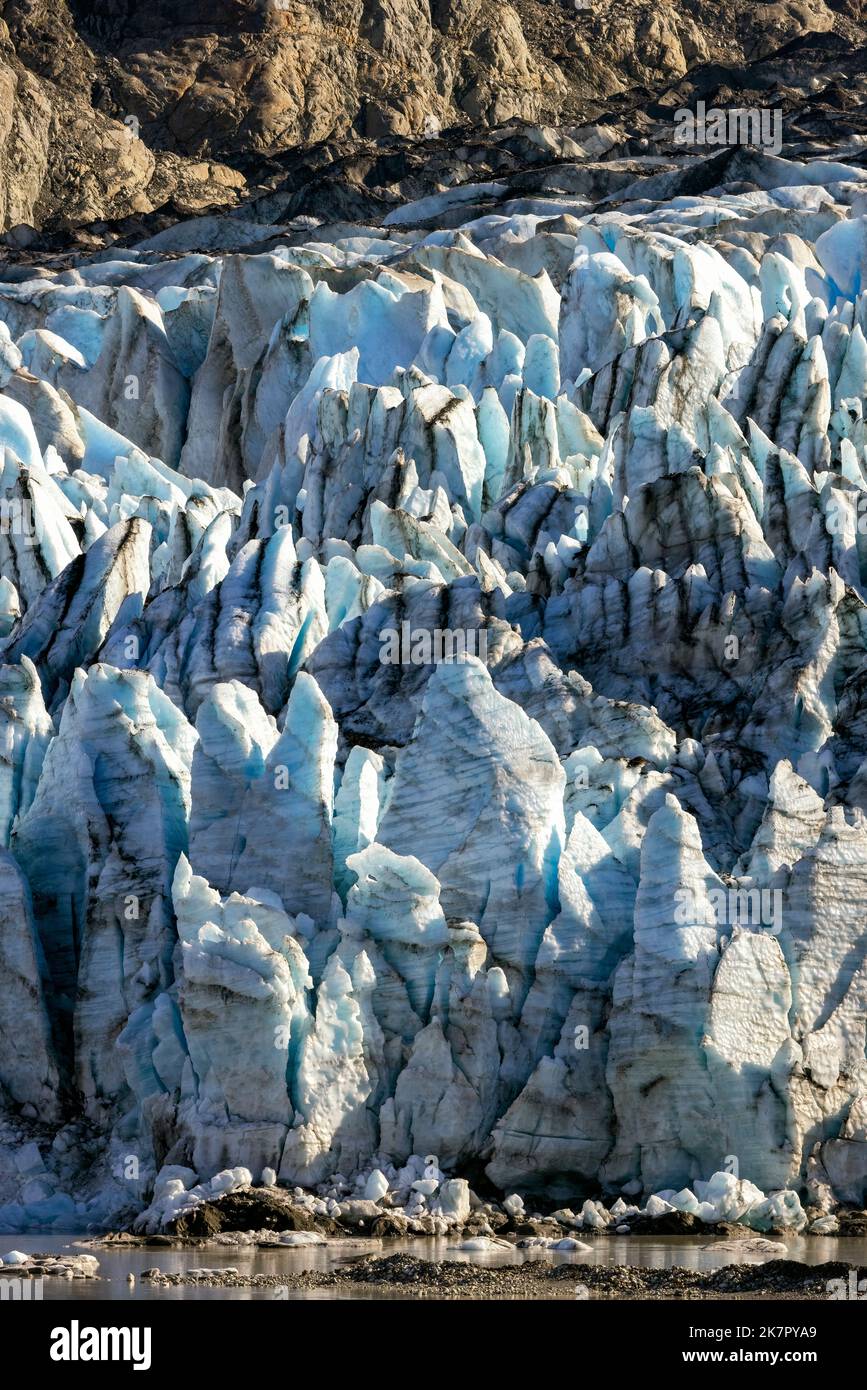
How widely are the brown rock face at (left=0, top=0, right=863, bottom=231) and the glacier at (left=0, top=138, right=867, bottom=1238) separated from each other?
50.8 metres

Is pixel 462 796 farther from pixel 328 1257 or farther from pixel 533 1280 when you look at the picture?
pixel 533 1280

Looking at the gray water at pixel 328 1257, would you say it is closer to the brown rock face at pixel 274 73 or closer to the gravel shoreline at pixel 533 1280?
the gravel shoreline at pixel 533 1280

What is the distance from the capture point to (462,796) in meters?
29.6

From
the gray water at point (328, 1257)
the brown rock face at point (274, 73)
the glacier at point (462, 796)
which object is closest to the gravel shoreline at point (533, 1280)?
the gray water at point (328, 1257)

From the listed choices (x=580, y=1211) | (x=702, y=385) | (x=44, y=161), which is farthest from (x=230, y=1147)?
(x=44, y=161)

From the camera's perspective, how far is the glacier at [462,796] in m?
26.9

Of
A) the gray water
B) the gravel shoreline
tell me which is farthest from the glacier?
the gravel shoreline

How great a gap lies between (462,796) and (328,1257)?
23.5 feet

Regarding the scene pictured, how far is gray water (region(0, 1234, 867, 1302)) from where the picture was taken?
70.1 feet

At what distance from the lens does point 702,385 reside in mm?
42750

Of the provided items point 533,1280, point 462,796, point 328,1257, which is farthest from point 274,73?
point 533,1280

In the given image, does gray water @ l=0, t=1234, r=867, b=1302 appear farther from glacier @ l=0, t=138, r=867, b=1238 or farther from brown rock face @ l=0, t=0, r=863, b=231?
brown rock face @ l=0, t=0, r=863, b=231

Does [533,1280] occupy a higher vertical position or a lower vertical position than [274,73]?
lower
